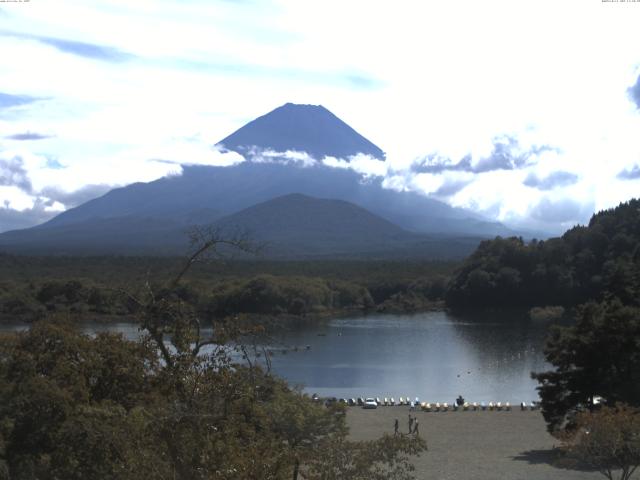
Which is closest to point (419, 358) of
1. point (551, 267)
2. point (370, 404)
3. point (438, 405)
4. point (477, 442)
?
point (438, 405)

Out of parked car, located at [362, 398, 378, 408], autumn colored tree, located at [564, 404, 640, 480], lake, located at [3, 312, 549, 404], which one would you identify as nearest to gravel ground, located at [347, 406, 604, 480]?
parked car, located at [362, 398, 378, 408]

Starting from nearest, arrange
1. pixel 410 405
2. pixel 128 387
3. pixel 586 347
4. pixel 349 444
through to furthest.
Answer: pixel 349 444 < pixel 128 387 < pixel 586 347 < pixel 410 405

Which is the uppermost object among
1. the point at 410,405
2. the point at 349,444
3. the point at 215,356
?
the point at 215,356

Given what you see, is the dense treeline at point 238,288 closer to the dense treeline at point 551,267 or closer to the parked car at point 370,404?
the dense treeline at point 551,267

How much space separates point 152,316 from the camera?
6711 millimetres

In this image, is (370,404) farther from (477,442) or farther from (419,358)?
(419,358)

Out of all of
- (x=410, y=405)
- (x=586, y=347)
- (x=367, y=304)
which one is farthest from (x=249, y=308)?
(x=586, y=347)

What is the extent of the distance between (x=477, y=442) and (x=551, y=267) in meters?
44.9

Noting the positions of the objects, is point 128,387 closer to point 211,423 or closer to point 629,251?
point 211,423

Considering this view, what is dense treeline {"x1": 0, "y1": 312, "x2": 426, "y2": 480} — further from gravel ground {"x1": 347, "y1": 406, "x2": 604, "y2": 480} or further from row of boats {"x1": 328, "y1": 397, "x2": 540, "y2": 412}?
row of boats {"x1": 328, "y1": 397, "x2": 540, "y2": 412}

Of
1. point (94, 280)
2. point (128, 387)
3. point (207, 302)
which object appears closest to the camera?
point (128, 387)

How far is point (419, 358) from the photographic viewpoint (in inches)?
1576

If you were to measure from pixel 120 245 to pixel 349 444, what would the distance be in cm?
13346

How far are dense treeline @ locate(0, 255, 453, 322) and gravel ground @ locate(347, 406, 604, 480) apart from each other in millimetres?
23212
